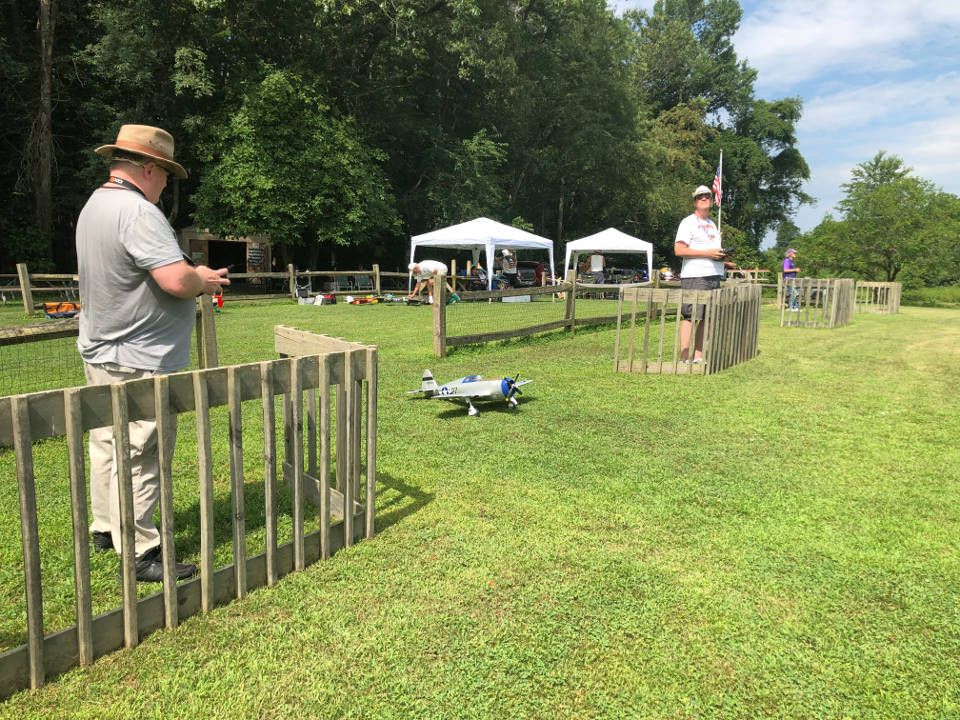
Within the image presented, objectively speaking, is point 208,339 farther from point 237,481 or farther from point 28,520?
point 28,520

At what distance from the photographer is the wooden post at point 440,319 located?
30.6 ft

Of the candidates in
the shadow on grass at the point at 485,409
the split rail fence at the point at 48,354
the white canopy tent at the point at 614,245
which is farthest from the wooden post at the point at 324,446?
the white canopy tent at the point at 614,245

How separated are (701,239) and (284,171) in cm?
1884

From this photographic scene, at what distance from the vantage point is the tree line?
2270 centimetres

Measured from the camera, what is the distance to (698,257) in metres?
7.77

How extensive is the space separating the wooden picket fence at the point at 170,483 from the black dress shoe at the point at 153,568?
27cm

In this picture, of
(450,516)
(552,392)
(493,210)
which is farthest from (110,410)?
(493,210)

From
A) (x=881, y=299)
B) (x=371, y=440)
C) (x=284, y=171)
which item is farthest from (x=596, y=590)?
(x=284, y=171)

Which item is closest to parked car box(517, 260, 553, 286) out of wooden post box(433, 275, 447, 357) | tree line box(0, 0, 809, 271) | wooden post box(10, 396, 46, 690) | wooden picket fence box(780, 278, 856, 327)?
tree line box(0, 0, 809, 271)

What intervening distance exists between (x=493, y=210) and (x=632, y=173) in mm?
11917

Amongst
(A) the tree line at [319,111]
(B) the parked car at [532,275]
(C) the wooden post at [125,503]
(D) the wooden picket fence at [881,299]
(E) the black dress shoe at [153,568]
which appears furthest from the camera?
(B) the parked car at [532,275]

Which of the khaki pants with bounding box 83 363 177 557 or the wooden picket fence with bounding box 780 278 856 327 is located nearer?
the khaki pants with bounding box 83 363 177 557

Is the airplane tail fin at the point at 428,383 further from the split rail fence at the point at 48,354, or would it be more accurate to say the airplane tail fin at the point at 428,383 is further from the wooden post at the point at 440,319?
the wooden post at the point at 440,319

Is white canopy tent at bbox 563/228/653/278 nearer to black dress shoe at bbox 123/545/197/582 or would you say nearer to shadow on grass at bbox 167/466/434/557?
shadow on grass at bbox 167/466/434/557
